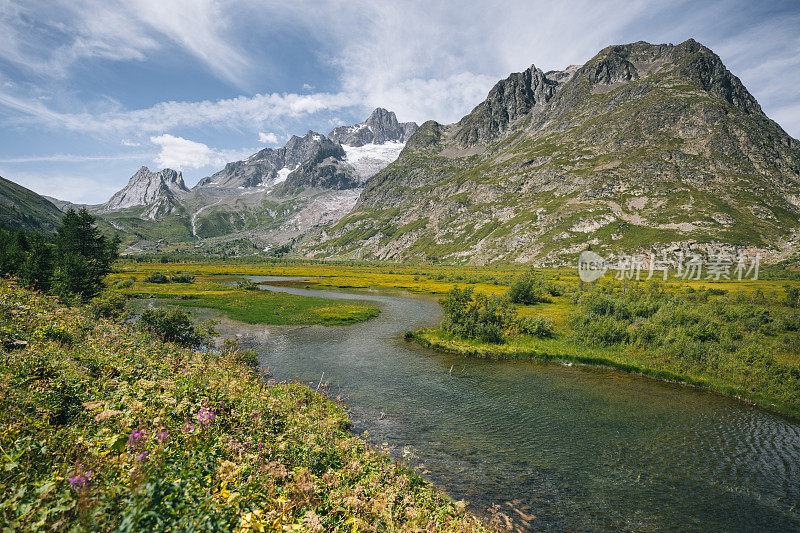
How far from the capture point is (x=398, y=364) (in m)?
40.5

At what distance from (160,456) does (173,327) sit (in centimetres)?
3689

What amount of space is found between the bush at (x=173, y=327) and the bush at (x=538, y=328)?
1787 inches

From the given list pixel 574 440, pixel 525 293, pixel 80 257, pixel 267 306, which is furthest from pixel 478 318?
pixel 80 257

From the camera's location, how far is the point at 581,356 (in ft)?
139

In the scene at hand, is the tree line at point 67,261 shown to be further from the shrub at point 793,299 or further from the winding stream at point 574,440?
the shrub at point 793,299

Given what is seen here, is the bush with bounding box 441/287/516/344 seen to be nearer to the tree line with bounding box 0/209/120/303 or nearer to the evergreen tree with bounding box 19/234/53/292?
the tree line with bounding box 0/209/120/303

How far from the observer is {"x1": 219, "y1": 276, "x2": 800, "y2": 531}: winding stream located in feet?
59.0

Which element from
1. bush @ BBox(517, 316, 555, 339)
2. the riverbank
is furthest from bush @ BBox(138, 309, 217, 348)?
bush @ BBox(517, 316, 555, 339)

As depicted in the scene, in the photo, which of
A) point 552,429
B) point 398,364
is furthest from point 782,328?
point 398,364

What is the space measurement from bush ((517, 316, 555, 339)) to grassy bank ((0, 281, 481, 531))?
125 feet

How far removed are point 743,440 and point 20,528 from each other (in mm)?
39484

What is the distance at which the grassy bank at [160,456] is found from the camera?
6059 millimetres

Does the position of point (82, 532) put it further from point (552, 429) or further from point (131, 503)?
point (552, 429)

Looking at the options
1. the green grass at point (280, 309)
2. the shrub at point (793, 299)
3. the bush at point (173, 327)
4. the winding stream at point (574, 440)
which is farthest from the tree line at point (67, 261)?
the shrub at point (793, 299)
